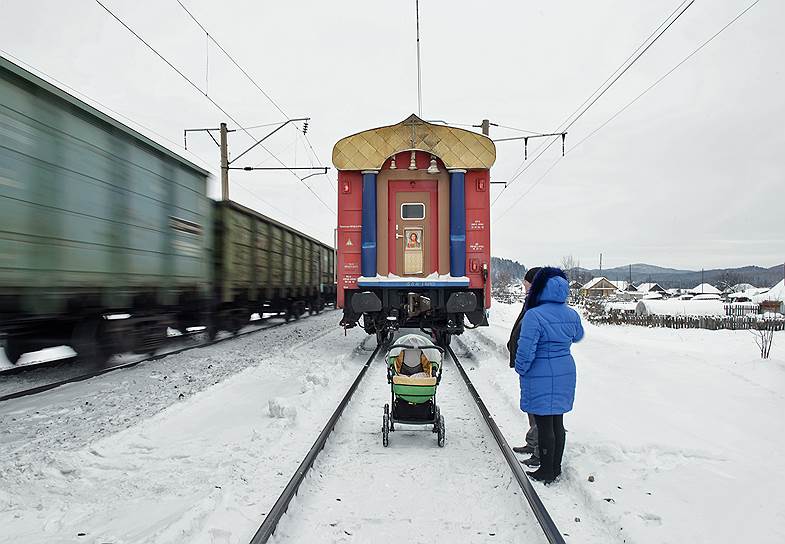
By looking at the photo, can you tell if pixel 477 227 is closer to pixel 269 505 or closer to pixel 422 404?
pixel 422 404

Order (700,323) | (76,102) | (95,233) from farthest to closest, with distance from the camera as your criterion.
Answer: (700,323), (95,233), (76,102)

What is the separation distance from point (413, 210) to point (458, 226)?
947mm

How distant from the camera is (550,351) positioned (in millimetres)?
4152

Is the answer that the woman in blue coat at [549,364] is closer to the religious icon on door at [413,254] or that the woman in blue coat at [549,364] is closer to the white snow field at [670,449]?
the white snow field at [670,449]

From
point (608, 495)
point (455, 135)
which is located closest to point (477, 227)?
point (455, 135)

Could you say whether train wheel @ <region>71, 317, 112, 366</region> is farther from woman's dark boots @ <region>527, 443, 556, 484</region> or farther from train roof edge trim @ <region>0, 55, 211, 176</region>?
woman's dark boots @ <region>527, 443, 556, 484</region>

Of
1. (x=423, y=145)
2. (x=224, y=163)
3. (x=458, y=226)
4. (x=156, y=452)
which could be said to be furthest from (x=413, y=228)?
(x=224, y=163)

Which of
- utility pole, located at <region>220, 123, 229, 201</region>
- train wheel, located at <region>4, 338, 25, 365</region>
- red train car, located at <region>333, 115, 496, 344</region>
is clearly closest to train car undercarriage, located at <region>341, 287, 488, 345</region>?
red train car, located at <region>333, 115, 496, 344</region>

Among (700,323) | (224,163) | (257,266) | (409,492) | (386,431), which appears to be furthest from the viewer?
(700,323)

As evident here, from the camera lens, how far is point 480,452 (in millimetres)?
4938

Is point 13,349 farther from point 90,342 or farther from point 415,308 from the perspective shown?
point 415,308

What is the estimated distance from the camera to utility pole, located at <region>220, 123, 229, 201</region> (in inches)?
711

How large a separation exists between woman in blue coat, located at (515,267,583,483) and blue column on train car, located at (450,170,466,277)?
232 inches

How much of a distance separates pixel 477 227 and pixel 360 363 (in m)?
3.27
